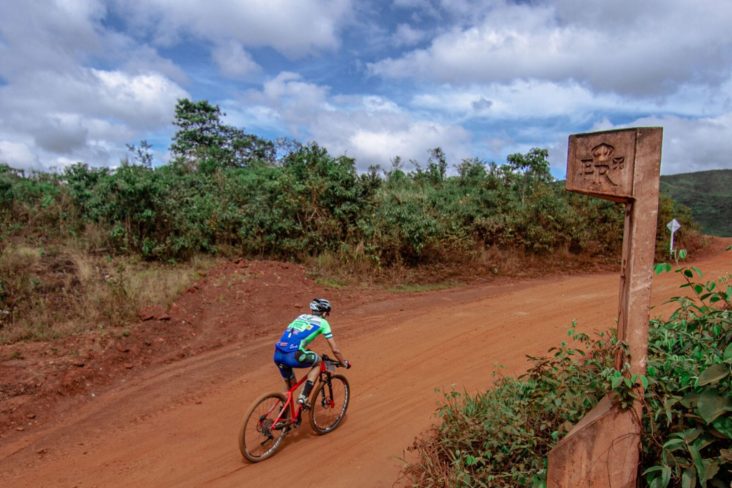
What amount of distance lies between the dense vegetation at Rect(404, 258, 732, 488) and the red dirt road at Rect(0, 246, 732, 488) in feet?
3.28

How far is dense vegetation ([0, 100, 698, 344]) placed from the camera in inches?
476

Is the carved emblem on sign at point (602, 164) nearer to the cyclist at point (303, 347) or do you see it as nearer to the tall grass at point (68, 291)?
the cyclist at point (303, 347)

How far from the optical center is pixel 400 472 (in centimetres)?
439

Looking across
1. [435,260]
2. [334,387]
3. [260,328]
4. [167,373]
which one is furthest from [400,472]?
[435,260]

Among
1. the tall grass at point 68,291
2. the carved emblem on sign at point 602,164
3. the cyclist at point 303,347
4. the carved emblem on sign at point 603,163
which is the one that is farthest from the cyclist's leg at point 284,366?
the tall grass at point 68,291

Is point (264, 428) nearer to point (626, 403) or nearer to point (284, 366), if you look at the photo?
point (284, 366)

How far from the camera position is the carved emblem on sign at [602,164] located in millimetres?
3318

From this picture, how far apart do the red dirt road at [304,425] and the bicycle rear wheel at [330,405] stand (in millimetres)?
129

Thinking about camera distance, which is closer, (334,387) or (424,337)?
(334,387)

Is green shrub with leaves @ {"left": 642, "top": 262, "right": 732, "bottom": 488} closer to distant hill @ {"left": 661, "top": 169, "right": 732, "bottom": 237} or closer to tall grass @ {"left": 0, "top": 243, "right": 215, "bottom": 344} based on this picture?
tall grass @ {"left": 0, "top": 243, "right": 215, "bottom": 344}

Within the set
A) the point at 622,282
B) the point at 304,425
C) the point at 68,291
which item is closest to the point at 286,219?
the point at 68,291

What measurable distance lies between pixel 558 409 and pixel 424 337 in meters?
4.96

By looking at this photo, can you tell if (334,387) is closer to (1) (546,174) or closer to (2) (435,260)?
(2) (435,260)

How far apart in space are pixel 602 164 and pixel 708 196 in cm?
2912
